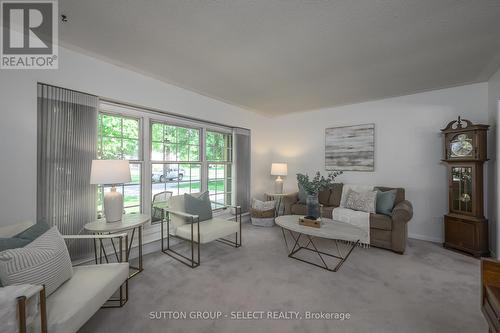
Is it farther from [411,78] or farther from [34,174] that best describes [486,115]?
[34,174]

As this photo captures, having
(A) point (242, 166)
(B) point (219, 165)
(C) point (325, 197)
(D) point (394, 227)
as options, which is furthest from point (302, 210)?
(B) point (219, 165)

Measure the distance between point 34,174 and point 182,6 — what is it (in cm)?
212

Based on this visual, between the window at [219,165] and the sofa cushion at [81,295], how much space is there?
93.1 inches

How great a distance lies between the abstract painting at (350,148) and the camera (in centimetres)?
396

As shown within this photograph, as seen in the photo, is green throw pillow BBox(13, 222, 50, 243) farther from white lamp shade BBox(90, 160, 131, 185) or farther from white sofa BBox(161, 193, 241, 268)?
white sofa BBox(161, 193, 241, 268)

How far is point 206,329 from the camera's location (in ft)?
5.13

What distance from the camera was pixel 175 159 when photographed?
3.40 metres

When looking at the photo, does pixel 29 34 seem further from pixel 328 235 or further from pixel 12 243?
pixel 328 235

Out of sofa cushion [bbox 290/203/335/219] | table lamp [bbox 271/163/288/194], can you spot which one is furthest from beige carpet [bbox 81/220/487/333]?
table lamp [bbox 271/163/288/194]

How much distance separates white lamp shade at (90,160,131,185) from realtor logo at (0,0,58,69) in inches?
44.7

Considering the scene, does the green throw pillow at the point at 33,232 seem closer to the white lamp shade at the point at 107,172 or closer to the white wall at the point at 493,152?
the white lamp shade at the point at 107,172

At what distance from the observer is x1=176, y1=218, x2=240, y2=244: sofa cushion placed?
2.56 m

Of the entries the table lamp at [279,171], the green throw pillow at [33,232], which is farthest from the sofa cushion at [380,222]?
the green throw pillow at [33,232]

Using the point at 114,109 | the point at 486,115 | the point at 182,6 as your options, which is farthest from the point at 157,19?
the point at 486,115
